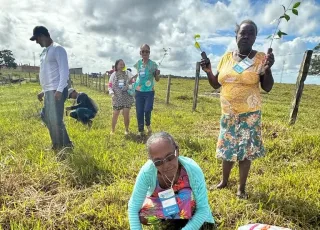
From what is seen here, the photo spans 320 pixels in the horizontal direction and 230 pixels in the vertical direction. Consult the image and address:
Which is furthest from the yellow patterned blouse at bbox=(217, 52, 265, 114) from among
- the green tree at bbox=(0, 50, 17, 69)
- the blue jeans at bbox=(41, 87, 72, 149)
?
the green tree at bbox=(0, 50, 17, 69)

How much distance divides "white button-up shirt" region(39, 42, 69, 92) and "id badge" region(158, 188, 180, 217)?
8.29 ft

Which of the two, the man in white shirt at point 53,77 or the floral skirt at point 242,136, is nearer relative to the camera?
the floral skirt at point 242,136

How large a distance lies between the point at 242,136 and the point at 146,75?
2957 millimetres

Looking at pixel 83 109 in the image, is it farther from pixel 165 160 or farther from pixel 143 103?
pixel 165 160

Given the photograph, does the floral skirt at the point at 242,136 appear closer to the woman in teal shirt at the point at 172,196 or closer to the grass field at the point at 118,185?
the grass field at the point at 118,185


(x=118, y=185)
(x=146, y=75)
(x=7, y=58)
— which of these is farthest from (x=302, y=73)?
(x=7, y=58)

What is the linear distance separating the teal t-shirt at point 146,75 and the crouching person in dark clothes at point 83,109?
155cm

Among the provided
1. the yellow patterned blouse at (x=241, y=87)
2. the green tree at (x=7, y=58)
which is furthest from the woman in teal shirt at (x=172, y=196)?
the green tree at (x=7, y=58)

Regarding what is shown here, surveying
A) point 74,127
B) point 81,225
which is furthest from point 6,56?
point 81,225

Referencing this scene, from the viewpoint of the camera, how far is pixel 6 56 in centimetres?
6400

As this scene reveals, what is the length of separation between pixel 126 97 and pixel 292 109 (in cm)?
336

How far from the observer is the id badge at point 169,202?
2059mm

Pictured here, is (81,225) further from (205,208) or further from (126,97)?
(126,97)

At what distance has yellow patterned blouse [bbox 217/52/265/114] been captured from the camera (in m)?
2.64
